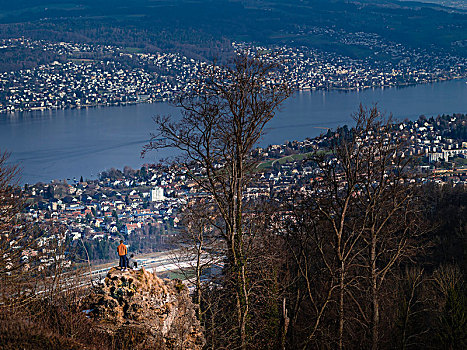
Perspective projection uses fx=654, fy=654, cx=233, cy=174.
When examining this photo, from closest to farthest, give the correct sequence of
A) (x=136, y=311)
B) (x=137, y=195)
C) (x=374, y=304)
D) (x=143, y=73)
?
(x=136, y=311)
(x=374, y=304)
(x=137, y=195)
(x=143, y=73)

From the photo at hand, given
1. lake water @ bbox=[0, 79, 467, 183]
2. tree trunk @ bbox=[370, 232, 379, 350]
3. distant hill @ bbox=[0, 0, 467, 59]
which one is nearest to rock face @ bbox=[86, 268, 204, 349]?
tree trunk @ bbox=[370, 232, 379, 350]

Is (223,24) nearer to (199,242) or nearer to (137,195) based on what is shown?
(137,195)

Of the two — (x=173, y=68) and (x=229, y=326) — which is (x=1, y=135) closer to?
(x=173, y=68)

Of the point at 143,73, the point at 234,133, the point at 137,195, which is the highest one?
the point at 234,133

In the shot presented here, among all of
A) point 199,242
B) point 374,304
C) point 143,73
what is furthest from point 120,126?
point 374,304

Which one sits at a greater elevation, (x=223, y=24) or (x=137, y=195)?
(x=223, y=24)

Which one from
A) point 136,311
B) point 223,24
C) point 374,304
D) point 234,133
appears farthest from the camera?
point 223,24
